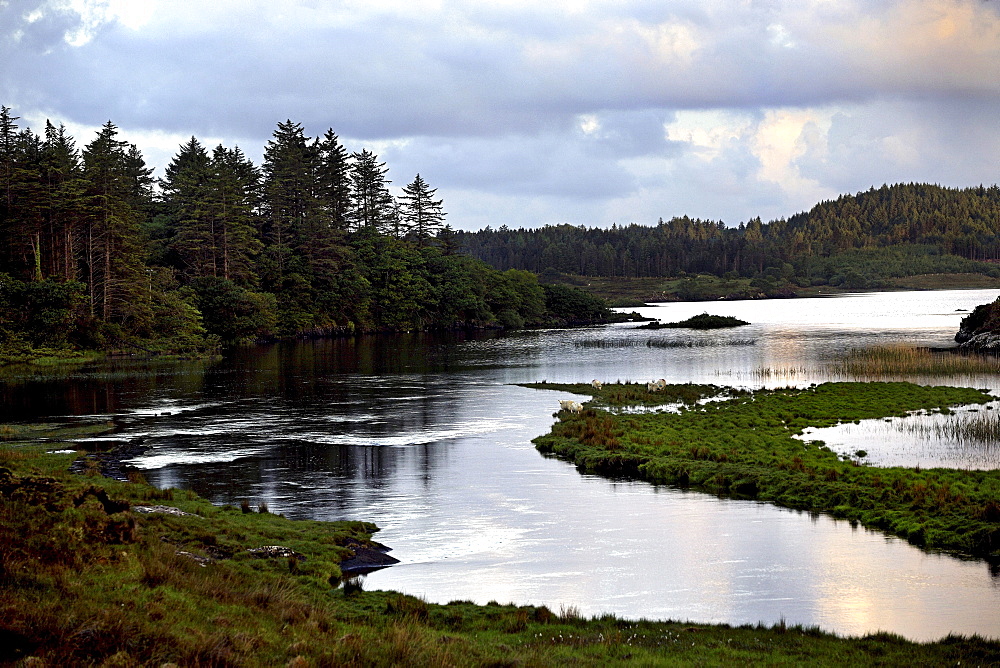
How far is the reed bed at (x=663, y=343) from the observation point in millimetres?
102438

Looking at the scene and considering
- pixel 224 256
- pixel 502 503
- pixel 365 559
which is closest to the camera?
pixel 365 559

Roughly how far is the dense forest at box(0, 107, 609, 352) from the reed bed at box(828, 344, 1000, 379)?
64.9 metres

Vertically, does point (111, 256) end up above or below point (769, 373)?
above

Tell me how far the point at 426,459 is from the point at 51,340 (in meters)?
57.9

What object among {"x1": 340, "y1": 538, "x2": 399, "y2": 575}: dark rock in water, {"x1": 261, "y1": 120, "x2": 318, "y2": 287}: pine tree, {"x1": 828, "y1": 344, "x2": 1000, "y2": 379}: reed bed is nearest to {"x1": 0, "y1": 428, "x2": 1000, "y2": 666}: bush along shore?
{"x1": 340, "y1": 538, "x2": 399, "y2": 575}: dark rock in water

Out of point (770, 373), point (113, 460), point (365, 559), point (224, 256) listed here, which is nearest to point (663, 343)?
point (770, 373)

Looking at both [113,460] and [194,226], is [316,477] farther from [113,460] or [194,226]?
[194,226]

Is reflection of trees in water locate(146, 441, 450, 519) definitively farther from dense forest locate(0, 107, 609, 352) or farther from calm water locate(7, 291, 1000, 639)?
dense forest locate(0, 107, 609, 352)

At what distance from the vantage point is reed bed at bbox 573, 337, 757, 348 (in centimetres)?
10244

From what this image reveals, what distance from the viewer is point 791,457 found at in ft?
111

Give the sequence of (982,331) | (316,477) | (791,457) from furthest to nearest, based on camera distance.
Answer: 1. (982,331)
2. (791,457)
3. (316,477)

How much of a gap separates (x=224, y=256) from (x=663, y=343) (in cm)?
5959

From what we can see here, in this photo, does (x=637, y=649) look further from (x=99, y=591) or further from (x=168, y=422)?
(x=168, y=422)

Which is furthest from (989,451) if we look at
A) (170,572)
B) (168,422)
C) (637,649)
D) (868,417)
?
(168,422)
